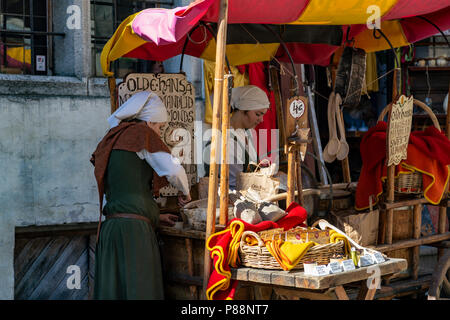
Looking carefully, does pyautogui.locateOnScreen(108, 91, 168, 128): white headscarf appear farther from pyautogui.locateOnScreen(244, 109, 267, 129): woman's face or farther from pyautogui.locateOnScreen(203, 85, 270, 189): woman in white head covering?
pyautogui.locateOnScreen(244, 109, 267, 129): woman's face

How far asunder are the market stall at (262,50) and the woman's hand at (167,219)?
0.14 meters

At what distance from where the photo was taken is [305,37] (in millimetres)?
5840

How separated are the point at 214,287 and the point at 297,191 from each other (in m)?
1.25

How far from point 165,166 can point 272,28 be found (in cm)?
178

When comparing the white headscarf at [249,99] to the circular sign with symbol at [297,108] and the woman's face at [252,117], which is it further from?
the circular sign with symbol at [297,108]

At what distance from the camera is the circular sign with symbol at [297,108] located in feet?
15.3

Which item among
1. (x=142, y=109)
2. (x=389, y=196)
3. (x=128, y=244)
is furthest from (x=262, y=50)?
(x=128, y=244)

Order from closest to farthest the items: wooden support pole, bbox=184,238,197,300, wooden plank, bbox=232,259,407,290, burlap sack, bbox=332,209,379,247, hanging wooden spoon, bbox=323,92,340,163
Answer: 1. wooden plank, bbox=232,259,407,290
2. wooden support pole, bbox=184,238,197,300
3. burlap sack, bbox=332,209,379,247
4. hanging wooden spoon, bbox=323,92,340,163

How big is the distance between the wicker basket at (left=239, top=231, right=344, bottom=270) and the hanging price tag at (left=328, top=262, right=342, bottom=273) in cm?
13

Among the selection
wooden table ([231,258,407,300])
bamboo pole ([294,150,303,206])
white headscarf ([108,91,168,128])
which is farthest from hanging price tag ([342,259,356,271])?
white headscarf ([108,91,168,128])

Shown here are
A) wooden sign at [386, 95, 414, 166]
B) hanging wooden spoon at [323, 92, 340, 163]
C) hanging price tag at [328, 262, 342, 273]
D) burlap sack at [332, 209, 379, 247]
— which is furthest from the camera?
hanging wooden spoon at [323, 92, 340, 163]

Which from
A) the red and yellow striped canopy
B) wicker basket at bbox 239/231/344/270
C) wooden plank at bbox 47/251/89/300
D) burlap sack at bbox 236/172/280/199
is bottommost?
wooden plank at bbox 47/251/89/300

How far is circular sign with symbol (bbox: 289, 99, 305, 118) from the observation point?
15.3ft

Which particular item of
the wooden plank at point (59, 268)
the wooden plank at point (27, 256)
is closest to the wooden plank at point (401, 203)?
the wooden plank at point (59, 268)
